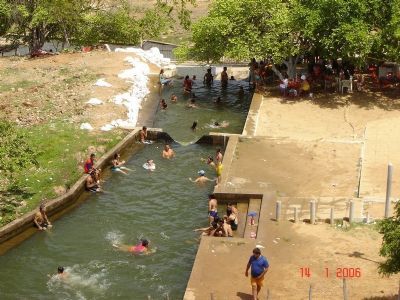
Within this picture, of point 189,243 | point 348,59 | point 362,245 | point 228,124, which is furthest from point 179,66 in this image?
point 362,245

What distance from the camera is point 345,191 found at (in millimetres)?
23781

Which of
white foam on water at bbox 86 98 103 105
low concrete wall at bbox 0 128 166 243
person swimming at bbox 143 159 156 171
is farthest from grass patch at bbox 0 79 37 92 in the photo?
person swimming at bbox 143 159 156 171

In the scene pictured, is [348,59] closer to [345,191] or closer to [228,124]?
[228,124]

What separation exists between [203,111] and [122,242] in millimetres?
13966

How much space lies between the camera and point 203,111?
34.8 metres

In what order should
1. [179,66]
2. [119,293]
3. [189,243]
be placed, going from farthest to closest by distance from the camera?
[179,66] < [189,243] < [119,293]

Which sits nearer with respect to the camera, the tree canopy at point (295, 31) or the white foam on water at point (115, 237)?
the white foam on water at point (115, 237)

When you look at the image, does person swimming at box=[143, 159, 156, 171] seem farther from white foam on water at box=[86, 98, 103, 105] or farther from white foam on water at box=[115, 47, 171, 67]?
white foam on water at box=[115, 47, 171, 67]

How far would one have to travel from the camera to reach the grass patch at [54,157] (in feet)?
79.8

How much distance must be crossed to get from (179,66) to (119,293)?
25976 mm

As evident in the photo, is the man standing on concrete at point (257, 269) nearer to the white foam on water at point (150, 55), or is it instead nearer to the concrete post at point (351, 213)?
the concrete post at point (351, 213)

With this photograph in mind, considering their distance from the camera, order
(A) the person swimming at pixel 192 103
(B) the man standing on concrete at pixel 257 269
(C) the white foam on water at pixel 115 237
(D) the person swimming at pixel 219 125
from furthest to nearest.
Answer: (A) the person swimming at pixel 192 103, (D) the person swimming at pixel 219 125, (C) the white foam on water at pixel 115 237, (B) the man standing on concrete at pixel 257 269

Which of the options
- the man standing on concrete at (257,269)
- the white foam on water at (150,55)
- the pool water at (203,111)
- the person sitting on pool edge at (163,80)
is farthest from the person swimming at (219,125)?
the man standing on concrete at (257,269)
